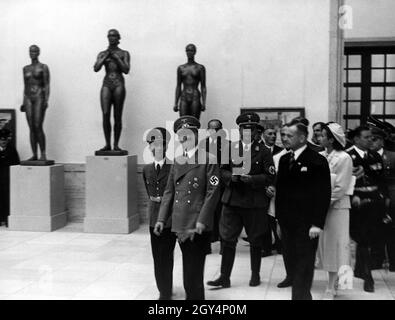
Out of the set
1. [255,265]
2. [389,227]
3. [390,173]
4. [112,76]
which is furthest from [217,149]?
[112,76]

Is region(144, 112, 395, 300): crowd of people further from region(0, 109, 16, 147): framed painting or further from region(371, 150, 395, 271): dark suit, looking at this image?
region(0, 109, 16, 147): framed painting

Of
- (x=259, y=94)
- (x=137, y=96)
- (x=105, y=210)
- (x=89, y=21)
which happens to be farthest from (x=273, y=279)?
(x=89, y=21)

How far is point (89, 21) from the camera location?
11.7m

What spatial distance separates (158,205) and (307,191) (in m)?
1.49

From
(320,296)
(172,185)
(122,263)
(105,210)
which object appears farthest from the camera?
(105,210)

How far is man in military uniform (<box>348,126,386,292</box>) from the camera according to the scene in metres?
6.18

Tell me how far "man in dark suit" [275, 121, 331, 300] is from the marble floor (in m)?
0.89

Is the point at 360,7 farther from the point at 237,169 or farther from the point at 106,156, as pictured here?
the point at 237,169

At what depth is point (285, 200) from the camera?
17.4 ft

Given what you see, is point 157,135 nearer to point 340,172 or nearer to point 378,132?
point 340,172

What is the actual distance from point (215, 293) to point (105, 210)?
14.6 ft

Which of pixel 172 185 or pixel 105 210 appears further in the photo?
pixel 105 210

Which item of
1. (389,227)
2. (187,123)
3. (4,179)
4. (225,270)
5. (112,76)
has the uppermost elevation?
(112,76)

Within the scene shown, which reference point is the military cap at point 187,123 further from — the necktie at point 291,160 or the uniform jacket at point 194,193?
the necktie at point 291,160
